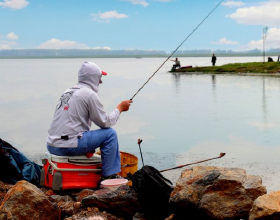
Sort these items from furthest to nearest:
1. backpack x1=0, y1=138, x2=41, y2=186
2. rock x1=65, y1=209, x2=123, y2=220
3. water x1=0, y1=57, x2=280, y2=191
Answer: water x1=0, y1=57, x2=280, y2=191 < backpack x1=0, y1=138, x2=41, y2=186 < rock x1=65, y1=209, x2=123, y2=220

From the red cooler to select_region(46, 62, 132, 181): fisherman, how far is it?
9cm

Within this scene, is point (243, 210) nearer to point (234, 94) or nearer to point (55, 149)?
point (55, 149)

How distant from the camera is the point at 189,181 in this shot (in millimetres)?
3771

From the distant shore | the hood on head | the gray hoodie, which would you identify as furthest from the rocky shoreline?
the distant shore

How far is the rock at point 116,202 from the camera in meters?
3.94

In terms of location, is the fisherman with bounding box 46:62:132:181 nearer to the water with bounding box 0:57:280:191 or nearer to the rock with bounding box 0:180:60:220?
the rock with bounding box 0:180:60:220

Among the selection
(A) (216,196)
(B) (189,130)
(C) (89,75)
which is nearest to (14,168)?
(C) (89,75)

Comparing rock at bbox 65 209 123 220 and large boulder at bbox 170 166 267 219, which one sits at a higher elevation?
large boulder at bbox 170 166 267 219

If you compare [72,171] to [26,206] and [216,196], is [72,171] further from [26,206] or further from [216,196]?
[216,196]

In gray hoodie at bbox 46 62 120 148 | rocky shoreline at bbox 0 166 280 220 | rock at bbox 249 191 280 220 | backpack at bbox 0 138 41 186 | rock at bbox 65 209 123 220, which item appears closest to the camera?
rock at bbox 249 191 280 220

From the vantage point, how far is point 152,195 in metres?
3.82

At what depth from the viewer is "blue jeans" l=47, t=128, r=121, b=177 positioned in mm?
4605

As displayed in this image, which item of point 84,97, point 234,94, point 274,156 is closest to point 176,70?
point 234,94

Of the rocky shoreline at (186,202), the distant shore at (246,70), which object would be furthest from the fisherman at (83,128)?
the distant shore at (246,70)
